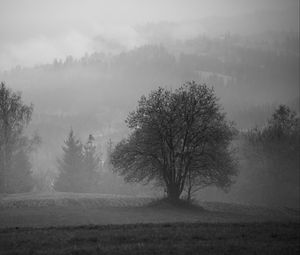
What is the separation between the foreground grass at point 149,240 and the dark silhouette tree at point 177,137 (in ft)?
70.7

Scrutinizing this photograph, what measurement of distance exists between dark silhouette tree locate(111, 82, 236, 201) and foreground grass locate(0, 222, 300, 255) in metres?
21.6

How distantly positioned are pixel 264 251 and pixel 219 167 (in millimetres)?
28935

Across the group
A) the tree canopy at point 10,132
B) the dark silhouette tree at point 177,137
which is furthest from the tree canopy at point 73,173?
the dark silhouette tree at point 177,137

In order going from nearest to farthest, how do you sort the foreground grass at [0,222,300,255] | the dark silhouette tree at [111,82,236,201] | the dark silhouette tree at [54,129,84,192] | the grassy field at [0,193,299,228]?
the foreground grass at [0,222,300,255] → the grassy field at [0,193,299,228] → the dark silhouette tree at [111,82,236,201] → the dark silhouette tree at [54,129,84,192]

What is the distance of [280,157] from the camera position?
7169cm

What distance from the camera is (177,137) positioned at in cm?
4522

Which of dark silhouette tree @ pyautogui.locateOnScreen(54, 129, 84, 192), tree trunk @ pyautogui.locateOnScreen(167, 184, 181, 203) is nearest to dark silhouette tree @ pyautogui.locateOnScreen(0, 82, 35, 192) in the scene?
dark silhouette tree @ pyautogui.locateOnScreen(54, 129, 84, 192)

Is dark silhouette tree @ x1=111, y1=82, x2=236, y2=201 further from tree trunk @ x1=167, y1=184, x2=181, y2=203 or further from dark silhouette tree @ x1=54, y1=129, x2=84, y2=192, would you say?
dark silhouette tree @ x1=54, y1=129, x2=84, y2=192

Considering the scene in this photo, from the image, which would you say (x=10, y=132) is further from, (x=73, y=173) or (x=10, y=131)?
(x=73, y=173)

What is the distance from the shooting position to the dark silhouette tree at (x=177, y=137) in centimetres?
4428

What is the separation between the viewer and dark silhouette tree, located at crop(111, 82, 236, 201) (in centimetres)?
4428

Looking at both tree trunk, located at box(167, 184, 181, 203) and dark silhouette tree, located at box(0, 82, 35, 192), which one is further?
dark silhouette tree, located at box(0, 82, 35, 192)

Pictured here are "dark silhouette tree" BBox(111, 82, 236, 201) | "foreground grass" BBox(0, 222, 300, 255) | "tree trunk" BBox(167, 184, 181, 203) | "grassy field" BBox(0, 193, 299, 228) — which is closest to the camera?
"foreground grass" BBox(0, 222, 300, 255)

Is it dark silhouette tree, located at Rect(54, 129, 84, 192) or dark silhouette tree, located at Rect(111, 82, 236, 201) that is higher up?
dark silhouette tree, located at Rect(111, 82, 236, 201)
